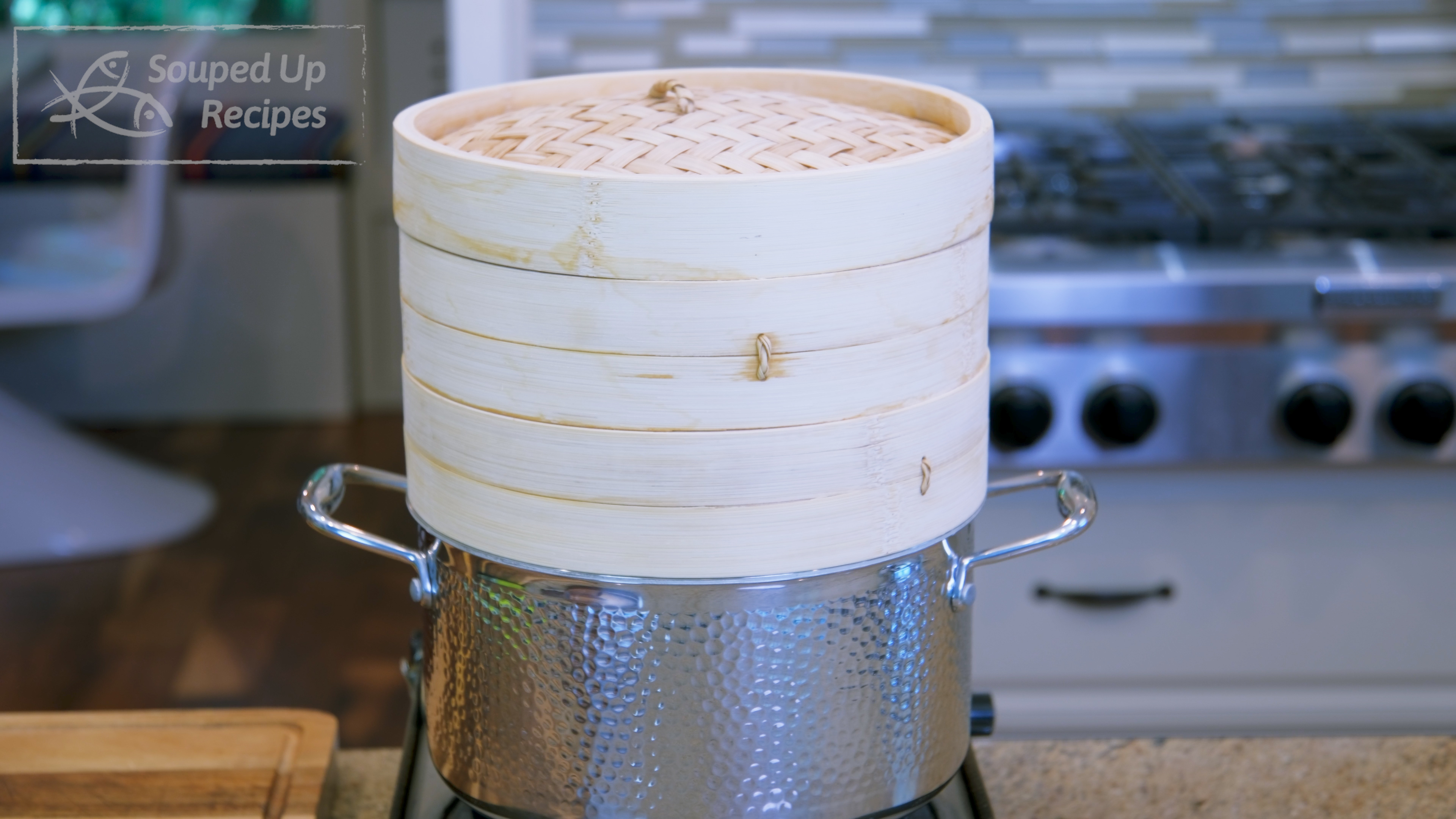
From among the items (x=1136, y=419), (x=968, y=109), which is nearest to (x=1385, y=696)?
(x=1136, y=419)

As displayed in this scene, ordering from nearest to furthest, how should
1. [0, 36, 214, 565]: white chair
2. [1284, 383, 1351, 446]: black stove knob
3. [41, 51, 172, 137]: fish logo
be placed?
[1284, 383, 1351, 446]: black stove knob < [41, 51, 172, 137]: fish logo < [0, 36, 214, 565]: white chair

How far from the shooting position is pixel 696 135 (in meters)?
0.50

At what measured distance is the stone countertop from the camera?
717mm

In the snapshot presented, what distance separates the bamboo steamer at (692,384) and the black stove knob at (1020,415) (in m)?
0.76

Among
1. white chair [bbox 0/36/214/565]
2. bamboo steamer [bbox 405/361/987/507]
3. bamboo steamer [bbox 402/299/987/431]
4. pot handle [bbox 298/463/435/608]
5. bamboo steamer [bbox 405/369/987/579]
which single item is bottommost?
white chair [bbox 0/36/214/565]

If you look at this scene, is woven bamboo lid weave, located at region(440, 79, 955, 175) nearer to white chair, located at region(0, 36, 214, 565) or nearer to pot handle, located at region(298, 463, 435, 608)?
pot handle, located at region(298, 463, 435, 608)

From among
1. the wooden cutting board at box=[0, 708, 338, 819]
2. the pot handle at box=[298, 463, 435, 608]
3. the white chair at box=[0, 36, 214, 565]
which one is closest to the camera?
the pot handle at box=[298, 463, 435, 608]

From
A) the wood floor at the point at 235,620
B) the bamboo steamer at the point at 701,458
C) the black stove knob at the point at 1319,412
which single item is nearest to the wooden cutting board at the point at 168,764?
the bamboo steamer at the point at 701,458

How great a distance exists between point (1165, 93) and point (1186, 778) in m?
1.17

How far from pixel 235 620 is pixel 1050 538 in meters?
2.07

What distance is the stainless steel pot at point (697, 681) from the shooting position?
1.58 feet

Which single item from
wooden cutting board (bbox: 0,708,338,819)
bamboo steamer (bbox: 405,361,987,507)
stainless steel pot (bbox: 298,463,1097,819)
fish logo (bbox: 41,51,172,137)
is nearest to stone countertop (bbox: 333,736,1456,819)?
wooden cutting board (bbox: 0,708,338,819)

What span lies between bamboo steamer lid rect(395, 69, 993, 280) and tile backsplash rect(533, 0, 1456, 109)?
114 centimetres

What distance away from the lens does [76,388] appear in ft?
10.4
